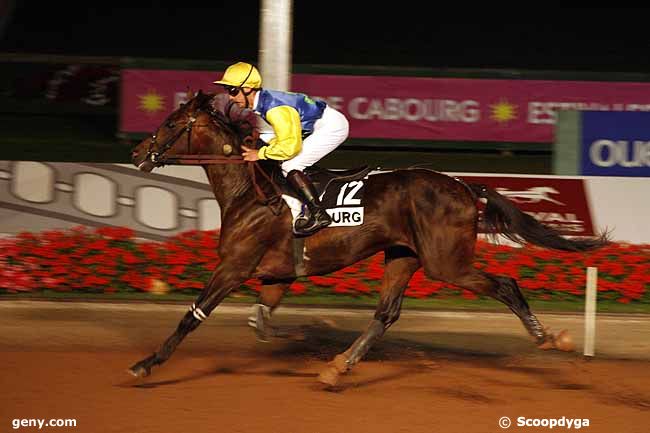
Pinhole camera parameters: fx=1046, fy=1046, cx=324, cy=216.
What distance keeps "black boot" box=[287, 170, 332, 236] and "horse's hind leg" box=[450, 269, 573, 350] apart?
3.35 feet

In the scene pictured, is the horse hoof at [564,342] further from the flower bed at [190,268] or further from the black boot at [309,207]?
the flower bed at [190,268]

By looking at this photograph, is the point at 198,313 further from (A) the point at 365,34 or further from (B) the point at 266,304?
(A) the point at 365,34

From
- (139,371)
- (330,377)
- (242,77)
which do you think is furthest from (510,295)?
(139,371)

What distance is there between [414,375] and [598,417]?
1.50 meters

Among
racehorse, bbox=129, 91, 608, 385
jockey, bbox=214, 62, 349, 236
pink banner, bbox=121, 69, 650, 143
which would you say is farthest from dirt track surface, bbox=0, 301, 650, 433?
pink banner, bbox=121, 69, 650, 143

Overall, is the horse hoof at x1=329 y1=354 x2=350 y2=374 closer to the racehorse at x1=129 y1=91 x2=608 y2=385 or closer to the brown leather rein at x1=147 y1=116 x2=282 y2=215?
the racehorse at x1=129 y1=91 x2=608 y2=385

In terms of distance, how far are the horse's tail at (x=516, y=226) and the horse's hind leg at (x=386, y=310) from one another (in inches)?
26.4

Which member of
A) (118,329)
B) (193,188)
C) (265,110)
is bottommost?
(118,329)

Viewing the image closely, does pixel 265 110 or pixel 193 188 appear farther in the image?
pixel 193 188

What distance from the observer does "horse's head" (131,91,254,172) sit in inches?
292

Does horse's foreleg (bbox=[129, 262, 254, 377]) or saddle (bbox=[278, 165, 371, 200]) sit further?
saddle (bbox=[278, 165, 371, 200])

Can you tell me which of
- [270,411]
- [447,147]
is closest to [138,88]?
[447,147]

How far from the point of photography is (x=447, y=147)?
17.8 meters

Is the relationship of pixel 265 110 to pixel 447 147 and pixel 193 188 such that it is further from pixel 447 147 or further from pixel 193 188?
pixel 447 147
